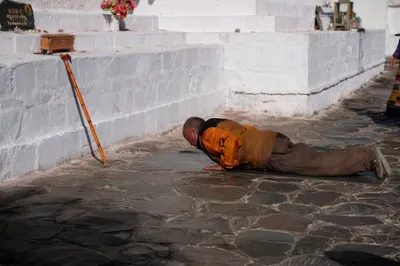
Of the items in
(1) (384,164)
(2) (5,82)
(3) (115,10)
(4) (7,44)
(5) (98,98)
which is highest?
(3) (115,10)

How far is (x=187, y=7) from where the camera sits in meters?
12.8

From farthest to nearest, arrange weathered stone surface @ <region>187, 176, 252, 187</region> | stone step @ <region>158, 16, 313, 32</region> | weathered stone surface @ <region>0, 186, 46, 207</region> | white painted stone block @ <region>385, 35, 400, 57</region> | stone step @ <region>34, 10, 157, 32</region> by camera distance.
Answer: white painted stone block @ <region>385, 35, 400, 57</region>
stone step @ <region>158, 16, 313, 32</region>
stone step @ <region>34, 10, 157, 32</region>
weathered stone surface @ <region>187, 176, 252, 187</region>
weathered stone surface @ <region>0, 186, 46, 207</region>

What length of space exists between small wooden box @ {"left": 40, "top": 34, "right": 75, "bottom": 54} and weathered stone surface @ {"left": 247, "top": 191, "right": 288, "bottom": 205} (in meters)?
3.38

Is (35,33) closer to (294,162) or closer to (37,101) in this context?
(37,101)

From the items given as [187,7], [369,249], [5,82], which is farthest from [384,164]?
[187,7]

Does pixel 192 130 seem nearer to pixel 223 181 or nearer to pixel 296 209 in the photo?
pixel 223 181

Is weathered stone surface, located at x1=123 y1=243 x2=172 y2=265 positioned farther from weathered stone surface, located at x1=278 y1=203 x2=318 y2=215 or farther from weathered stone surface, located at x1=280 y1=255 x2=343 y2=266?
weathered stone surface, located at x1=278 y1=203 x2=318 y2=215

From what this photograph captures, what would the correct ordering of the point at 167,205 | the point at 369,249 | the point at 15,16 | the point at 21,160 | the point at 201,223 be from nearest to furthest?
the point at 369,249
the point at 201,223
the point at 167,205
the point at 21,160
the point at 15,16

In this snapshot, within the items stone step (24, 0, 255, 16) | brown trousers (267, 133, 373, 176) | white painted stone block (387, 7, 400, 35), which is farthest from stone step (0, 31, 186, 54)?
white painted stone block (387, 7, 400, 35)

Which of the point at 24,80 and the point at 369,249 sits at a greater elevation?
the point at 24,80

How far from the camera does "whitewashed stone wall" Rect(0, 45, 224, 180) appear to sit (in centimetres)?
673

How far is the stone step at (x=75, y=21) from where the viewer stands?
9.77 metres

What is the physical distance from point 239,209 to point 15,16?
5.07 meters

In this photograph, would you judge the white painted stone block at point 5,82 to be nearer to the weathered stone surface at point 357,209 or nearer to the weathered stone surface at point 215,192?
the weathered stone surface at point 215,192
